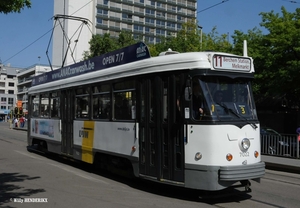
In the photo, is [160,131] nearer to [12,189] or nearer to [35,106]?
[12,189]

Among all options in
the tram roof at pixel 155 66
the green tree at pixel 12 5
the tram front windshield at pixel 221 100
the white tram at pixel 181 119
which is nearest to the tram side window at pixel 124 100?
the white tram at pixel 181 119

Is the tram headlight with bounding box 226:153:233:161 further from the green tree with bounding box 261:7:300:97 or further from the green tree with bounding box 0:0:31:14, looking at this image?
the green tree with bounding box 261:7:300:97

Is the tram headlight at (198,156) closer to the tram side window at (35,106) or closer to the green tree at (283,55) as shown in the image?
the tram side window at (35,106)

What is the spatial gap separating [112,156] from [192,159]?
3165mm

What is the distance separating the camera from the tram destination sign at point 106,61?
920cm

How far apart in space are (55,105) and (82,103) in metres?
2.47

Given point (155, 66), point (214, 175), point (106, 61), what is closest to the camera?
point (214, 175)

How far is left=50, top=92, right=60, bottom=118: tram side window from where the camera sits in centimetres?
1309

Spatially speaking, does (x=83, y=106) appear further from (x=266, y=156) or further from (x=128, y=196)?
(x=266, y=156)

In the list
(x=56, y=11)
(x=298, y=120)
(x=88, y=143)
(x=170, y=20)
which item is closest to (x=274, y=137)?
(x=88, y=143)

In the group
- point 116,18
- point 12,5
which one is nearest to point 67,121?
point 12,5

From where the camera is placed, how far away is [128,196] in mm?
7859

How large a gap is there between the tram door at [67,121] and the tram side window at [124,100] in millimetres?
2961

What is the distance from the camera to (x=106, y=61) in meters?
10.7
